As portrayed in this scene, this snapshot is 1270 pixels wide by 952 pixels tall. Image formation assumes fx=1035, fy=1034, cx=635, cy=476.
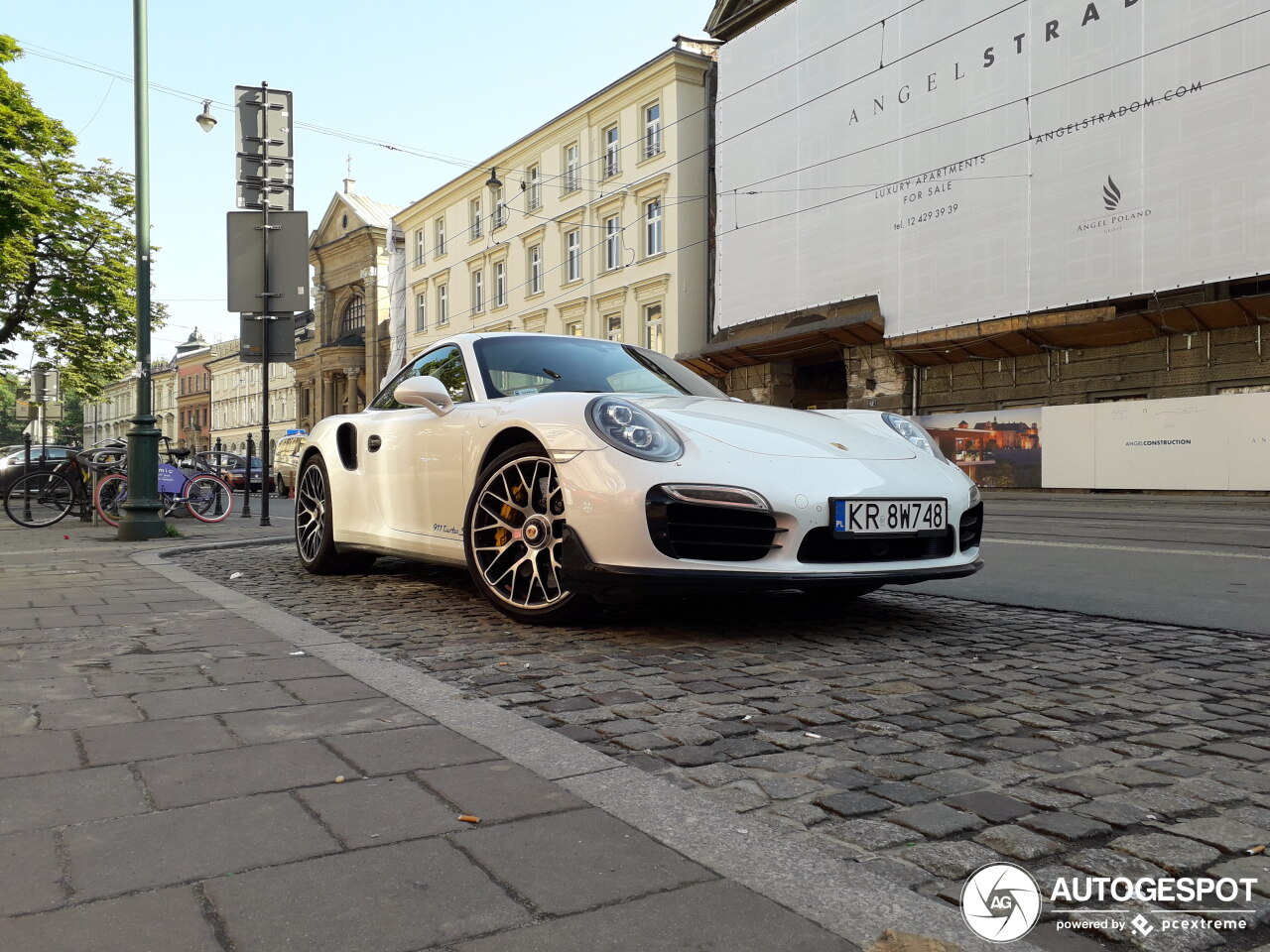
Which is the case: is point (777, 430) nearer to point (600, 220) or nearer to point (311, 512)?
point (311, 512)

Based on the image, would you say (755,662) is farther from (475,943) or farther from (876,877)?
(475,943)

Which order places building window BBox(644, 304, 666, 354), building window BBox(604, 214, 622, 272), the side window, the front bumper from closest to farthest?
the front bumper
the side window
building window BBox(644, 304, 666, 354)
building window BBox(604, 214, 622, 272)

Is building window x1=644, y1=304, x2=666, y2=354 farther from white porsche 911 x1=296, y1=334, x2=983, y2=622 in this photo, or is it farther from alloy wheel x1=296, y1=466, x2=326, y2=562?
white porsche 911 x1=296, y1=334, x2=983, y2=622

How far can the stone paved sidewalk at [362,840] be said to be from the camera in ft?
4.87

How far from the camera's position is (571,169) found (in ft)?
120

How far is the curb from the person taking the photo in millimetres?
1518

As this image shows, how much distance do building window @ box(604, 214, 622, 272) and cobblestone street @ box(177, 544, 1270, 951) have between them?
3024cm

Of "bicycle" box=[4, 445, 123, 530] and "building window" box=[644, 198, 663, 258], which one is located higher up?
"building window" box=[644, 198, 663, 258]

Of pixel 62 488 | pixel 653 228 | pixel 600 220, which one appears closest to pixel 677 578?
pixel 62 488

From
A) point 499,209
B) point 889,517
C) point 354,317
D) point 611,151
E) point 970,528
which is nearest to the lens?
Result: point 889,517

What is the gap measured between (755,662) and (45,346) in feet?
95.2

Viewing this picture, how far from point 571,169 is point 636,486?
34742 mm

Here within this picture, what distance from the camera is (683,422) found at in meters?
4.01

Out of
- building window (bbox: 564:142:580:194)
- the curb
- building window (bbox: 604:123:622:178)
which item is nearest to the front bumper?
the curb
